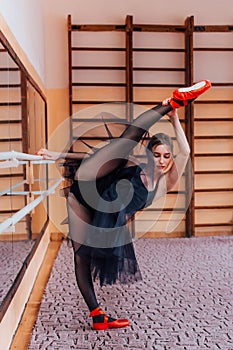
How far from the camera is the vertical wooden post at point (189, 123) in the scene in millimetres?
5176

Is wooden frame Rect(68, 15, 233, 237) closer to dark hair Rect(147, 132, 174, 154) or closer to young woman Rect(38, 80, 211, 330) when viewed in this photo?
dark hair Rect(147, 132, 174, 154)

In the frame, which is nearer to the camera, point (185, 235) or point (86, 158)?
point (86, 158)

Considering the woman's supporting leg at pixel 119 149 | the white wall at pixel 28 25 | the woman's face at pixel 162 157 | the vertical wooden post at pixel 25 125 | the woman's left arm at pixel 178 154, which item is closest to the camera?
the woman's supporting leg at pixel 119 149

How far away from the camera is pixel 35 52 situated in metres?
4.26

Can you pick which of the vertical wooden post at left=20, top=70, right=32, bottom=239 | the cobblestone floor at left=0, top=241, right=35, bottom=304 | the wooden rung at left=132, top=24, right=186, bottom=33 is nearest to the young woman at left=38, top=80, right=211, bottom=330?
the cobblestone floor at left=0, top=241, right=35, bottom=304

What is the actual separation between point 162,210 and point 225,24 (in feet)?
7.69

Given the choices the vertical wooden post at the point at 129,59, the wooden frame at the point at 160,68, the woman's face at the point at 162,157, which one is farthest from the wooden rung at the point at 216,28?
the woman's face at the point at 162,157

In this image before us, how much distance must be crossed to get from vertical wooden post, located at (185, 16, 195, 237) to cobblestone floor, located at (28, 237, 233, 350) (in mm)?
1020

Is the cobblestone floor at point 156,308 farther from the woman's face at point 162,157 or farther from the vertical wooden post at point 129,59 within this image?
the vertical wooden post at point 129,59

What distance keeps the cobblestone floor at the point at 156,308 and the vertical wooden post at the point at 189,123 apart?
102 cm

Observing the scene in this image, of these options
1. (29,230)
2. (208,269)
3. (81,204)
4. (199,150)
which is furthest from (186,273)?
(199,150)

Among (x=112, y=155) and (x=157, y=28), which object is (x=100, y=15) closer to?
(x=157, y=28)

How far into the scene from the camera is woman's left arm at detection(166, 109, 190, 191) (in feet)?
7.69

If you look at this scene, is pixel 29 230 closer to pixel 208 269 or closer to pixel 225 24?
pixel 208 269
